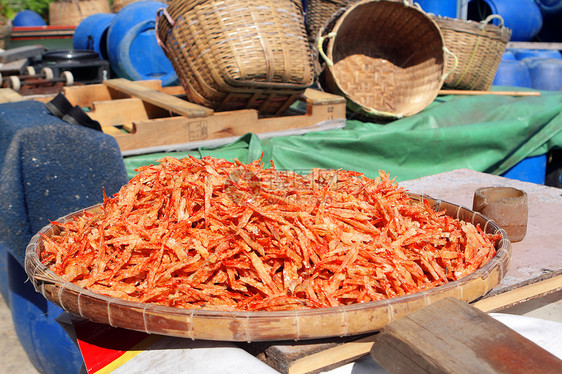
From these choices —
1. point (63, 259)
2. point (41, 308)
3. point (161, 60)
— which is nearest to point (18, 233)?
point (41, 308)

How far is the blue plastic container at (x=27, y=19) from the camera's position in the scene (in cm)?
1274

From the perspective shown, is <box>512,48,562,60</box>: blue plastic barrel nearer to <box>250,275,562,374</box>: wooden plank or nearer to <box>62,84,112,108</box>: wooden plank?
<box>62,84,112,108</box>: wooden plank

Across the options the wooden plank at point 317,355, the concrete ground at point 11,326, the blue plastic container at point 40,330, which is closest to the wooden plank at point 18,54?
the concrete ground at point 11,326

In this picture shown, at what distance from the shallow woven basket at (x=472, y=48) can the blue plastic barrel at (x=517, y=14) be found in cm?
A: 443

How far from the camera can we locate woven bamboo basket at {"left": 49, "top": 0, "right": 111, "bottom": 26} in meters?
11.6

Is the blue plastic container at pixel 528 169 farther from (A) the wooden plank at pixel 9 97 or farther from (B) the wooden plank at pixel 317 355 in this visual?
(A) the wooden plank at pixel 9 97

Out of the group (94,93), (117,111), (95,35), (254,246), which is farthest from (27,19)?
(254,246)

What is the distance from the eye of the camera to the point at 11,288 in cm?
244

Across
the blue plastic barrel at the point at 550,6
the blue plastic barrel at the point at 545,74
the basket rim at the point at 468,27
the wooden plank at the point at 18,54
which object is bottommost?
the blue plastic barrel at the point at 545,74

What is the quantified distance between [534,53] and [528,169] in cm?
465

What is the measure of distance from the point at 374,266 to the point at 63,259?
824 millimetres

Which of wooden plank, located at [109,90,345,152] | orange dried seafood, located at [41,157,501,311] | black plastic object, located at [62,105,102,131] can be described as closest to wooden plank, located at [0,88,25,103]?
black plastic object, located at [62,105,102,131]

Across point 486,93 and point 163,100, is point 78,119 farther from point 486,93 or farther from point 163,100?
point 486,93

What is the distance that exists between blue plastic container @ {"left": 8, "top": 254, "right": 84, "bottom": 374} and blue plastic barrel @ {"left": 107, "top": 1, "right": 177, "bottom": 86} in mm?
3604
